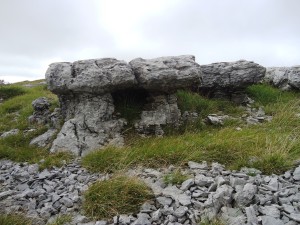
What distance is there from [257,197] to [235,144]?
3035mm

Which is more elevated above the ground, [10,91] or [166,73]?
[166,73]

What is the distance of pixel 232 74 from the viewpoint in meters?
17.1

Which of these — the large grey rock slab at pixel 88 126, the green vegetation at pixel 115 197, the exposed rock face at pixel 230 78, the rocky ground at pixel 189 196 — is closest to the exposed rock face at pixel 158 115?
the large grey rock slab at pixel 88 126

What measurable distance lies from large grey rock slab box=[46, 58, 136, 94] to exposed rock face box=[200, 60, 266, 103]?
532 centimetres

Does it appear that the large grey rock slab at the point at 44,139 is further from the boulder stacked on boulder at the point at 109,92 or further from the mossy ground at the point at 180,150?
Answer: the boulder stacked on boulder at the point at 109,92

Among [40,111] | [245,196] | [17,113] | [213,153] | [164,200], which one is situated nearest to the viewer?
[245,196]

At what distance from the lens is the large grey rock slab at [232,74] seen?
54.8 ft

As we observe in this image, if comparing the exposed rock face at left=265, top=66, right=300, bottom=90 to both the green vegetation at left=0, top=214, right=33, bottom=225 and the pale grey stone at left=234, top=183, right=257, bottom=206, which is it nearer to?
the pale grey stone at left=234, top=183, right=257, bottom=206

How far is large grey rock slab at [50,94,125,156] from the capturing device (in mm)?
12516

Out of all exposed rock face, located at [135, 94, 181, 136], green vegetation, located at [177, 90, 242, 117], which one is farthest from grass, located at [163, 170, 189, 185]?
green vegetation, located at [177, 90, 242, 117]

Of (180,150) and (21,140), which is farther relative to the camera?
(21,140)

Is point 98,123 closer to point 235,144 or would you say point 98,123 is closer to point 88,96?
point 88,96

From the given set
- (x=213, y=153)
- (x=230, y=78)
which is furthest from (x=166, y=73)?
(x=230, y=78)

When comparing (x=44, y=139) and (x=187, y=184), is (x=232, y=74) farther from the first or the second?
(x=187, y=184)
